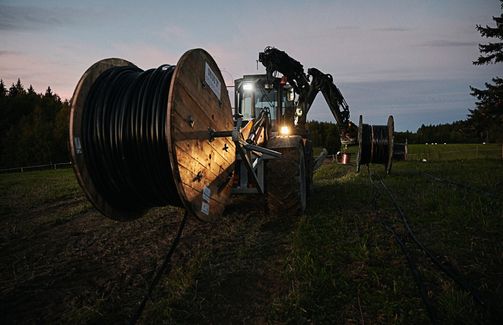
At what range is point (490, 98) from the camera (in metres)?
22.1

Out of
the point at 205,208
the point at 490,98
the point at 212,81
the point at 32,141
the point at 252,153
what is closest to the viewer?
the point at 205,208

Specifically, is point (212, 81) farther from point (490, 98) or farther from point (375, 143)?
point (490, 98)

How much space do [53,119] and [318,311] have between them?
66994mm

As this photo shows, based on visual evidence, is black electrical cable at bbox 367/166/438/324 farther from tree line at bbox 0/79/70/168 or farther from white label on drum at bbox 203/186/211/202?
tree line at bbox 0/79/70/168

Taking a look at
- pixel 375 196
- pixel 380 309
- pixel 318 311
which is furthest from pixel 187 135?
pixel 375 196

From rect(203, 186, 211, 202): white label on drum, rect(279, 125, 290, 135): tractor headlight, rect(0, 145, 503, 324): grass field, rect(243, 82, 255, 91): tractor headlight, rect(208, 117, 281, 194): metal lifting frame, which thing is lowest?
rect(0, 145, 503, 324): grass field

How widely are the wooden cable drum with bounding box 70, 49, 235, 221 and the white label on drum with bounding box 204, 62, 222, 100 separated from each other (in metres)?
0.03

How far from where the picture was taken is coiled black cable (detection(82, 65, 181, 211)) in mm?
3229

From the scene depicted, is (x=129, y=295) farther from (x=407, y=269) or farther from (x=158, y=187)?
(x=407, y=269)

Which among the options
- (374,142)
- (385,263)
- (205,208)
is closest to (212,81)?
(205,208)

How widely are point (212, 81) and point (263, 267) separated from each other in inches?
96.6

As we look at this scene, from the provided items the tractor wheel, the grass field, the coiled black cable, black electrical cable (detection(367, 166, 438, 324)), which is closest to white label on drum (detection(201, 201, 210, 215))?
the coiled black cable

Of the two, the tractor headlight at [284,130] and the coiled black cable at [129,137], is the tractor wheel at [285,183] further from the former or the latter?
the tractor headlight at [284,130]

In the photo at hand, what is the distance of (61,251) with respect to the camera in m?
4.42
